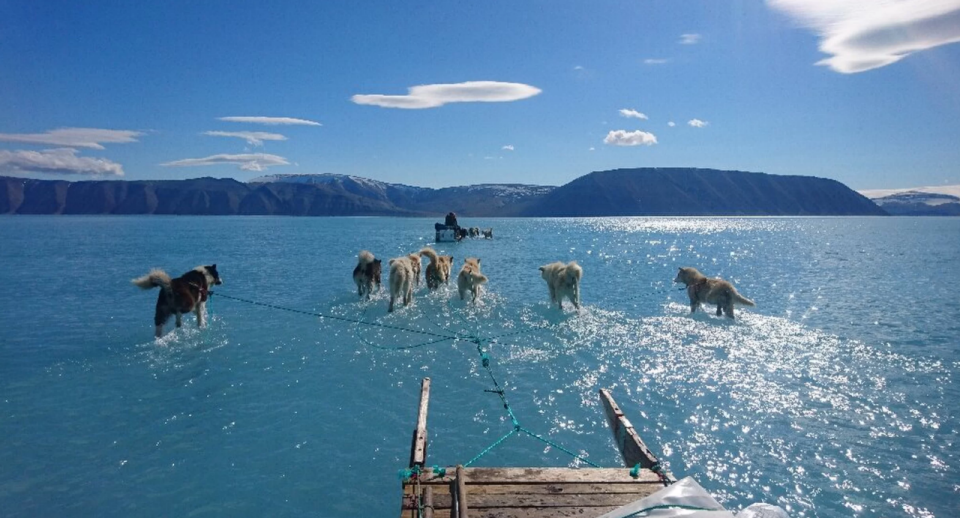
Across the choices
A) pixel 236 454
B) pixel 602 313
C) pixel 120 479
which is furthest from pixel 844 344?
pixel 120 479

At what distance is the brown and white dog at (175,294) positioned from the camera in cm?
1531

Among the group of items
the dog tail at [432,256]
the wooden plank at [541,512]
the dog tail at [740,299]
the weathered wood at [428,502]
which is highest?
the dog tail at [432,256]

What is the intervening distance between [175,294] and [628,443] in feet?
47.8

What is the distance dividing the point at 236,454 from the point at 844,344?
56.0 feet

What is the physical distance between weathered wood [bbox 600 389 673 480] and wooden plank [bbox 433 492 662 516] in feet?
2.61

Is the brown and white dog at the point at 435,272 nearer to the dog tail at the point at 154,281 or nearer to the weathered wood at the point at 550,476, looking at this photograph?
the dog tail at the point at 154,281

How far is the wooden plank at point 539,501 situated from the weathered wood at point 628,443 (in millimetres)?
795

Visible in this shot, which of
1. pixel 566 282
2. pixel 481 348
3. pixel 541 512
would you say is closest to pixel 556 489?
pixel 541 512

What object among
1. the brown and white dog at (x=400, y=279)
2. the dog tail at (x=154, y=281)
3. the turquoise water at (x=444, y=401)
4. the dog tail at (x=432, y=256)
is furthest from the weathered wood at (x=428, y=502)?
the dog tail at (x=432, y=256)

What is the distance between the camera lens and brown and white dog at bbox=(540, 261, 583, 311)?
1858 centimetres

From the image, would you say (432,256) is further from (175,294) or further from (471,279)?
(175,294)

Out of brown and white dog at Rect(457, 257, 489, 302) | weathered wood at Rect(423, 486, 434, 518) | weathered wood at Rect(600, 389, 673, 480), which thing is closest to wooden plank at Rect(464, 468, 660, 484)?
weathered wood at Rect(600, 389, 673, 480)

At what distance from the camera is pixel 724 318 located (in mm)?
18812

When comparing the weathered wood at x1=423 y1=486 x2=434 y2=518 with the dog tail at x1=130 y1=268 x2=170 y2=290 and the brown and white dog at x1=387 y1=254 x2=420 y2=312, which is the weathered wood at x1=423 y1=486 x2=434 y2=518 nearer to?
the dog tail at x1=130 y1=268 x2=170 y2=290
